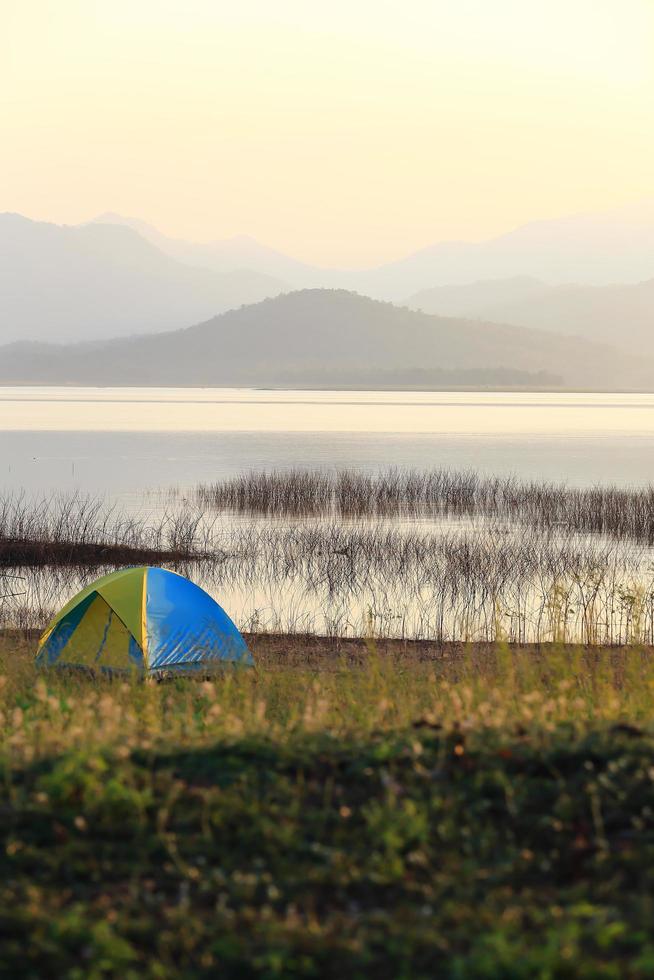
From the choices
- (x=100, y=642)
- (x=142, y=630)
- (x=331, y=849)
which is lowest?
(x=100, y=642)

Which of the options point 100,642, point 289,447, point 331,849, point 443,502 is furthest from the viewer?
point 289,447

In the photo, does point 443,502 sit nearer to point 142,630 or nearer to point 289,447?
point 142,630

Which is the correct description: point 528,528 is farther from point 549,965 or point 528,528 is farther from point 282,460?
point 282,460

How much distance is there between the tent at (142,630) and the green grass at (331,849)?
6416 millimetres

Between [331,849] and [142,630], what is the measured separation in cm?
903

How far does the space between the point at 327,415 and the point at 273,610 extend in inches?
4764

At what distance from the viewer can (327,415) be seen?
143125 millimetres

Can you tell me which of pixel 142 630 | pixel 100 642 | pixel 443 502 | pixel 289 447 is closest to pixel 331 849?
pixel 142 630

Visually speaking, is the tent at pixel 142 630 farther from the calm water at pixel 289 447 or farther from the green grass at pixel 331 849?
the calm water at pixel 289 447

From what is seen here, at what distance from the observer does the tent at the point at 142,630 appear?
1542 cm

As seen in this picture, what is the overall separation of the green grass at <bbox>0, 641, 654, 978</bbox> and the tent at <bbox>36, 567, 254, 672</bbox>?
6416mm

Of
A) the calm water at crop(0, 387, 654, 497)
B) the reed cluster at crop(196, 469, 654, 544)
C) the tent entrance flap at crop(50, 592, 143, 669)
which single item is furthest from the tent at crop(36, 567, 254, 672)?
the calm water at crop(0, 387, 654, 497)

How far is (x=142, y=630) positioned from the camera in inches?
608

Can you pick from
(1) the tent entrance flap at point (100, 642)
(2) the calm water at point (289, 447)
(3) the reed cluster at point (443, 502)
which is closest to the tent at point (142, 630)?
(1) the tent entrance flap at point (100, 642)
